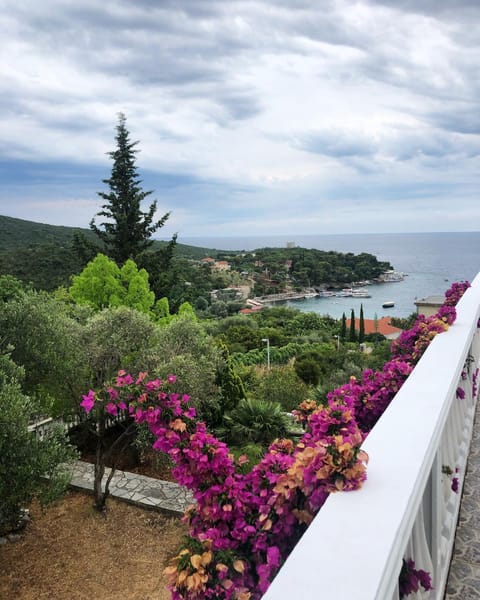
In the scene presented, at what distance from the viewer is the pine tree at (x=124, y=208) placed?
20.5 m

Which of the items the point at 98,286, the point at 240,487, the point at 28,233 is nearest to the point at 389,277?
the point at 28,233

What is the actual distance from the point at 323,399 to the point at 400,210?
4409 centimetres

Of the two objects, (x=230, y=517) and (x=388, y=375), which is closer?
(x=230, y=517)

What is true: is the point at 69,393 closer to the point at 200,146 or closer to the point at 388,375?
the point at 388,375

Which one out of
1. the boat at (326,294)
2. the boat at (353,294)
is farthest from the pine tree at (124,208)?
the boat at (353,294)

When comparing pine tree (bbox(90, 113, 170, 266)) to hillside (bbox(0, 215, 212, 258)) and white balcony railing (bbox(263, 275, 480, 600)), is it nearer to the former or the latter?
white balcony railing (bbox(263, 275, 480, 600))

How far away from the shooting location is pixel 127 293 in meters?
12.7

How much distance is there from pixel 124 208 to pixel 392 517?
21188mm

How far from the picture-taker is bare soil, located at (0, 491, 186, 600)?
5391mm

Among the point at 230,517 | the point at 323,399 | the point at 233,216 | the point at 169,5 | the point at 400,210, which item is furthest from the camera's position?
the point at 233,216

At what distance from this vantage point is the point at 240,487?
1.60 meters

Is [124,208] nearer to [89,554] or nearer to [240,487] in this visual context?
[89,554]

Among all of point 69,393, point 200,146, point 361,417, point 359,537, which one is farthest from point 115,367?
point 200,146

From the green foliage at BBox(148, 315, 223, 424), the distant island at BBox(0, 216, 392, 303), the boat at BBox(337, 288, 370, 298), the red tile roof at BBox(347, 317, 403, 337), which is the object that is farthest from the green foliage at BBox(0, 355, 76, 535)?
the boat at BBox(337, 288, 370, 298)
